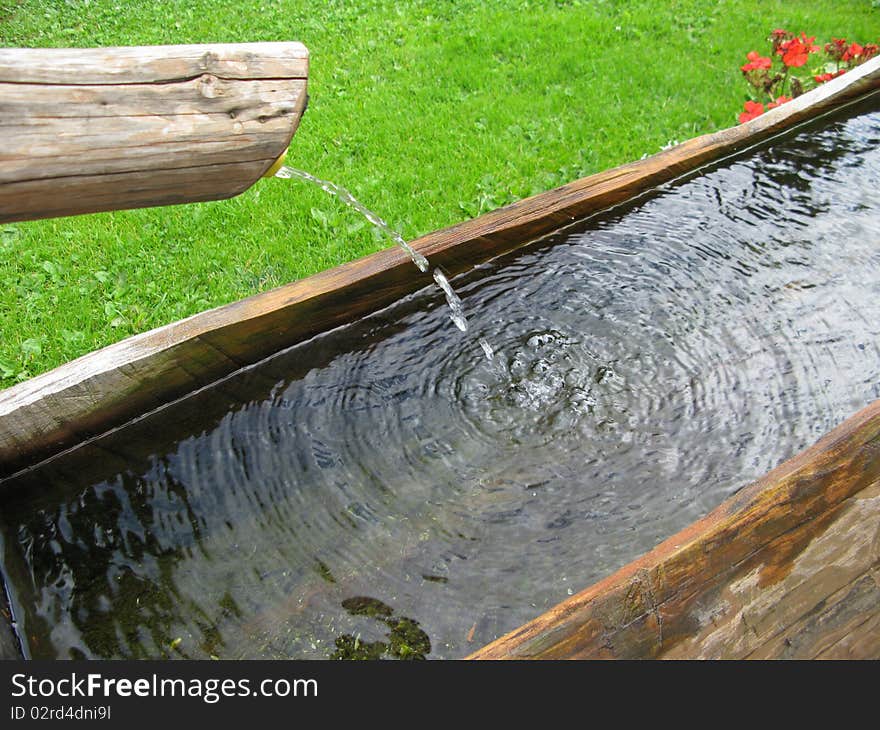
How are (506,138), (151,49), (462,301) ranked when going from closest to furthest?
(151,49) → (462,301) → (506,138)

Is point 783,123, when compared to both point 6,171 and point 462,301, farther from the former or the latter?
point 6,171

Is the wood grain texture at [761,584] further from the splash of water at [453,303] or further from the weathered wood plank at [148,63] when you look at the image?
the splash of water at [453,303]

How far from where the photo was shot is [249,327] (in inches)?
115

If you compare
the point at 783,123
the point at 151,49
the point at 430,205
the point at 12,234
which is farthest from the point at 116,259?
the point at 783,123

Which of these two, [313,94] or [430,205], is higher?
[313,94]

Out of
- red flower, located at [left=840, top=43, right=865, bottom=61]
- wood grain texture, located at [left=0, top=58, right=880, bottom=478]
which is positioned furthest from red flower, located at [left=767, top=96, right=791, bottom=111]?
wood grain texture, located at [left=0, top=58, right=880, bottom=478]

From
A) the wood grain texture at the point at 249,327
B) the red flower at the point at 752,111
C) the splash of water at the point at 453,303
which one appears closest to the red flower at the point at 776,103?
the red flower at the point at 752,111

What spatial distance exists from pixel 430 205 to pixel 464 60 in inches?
75.9

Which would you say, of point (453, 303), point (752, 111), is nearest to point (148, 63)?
point (453, 303)

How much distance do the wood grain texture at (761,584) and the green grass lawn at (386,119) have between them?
9.13 feet

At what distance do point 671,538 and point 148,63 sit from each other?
158cm

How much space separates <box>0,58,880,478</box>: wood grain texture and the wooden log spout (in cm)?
9

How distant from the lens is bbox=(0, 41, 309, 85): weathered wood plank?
1684mm

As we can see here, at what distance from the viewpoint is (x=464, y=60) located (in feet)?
20.1
